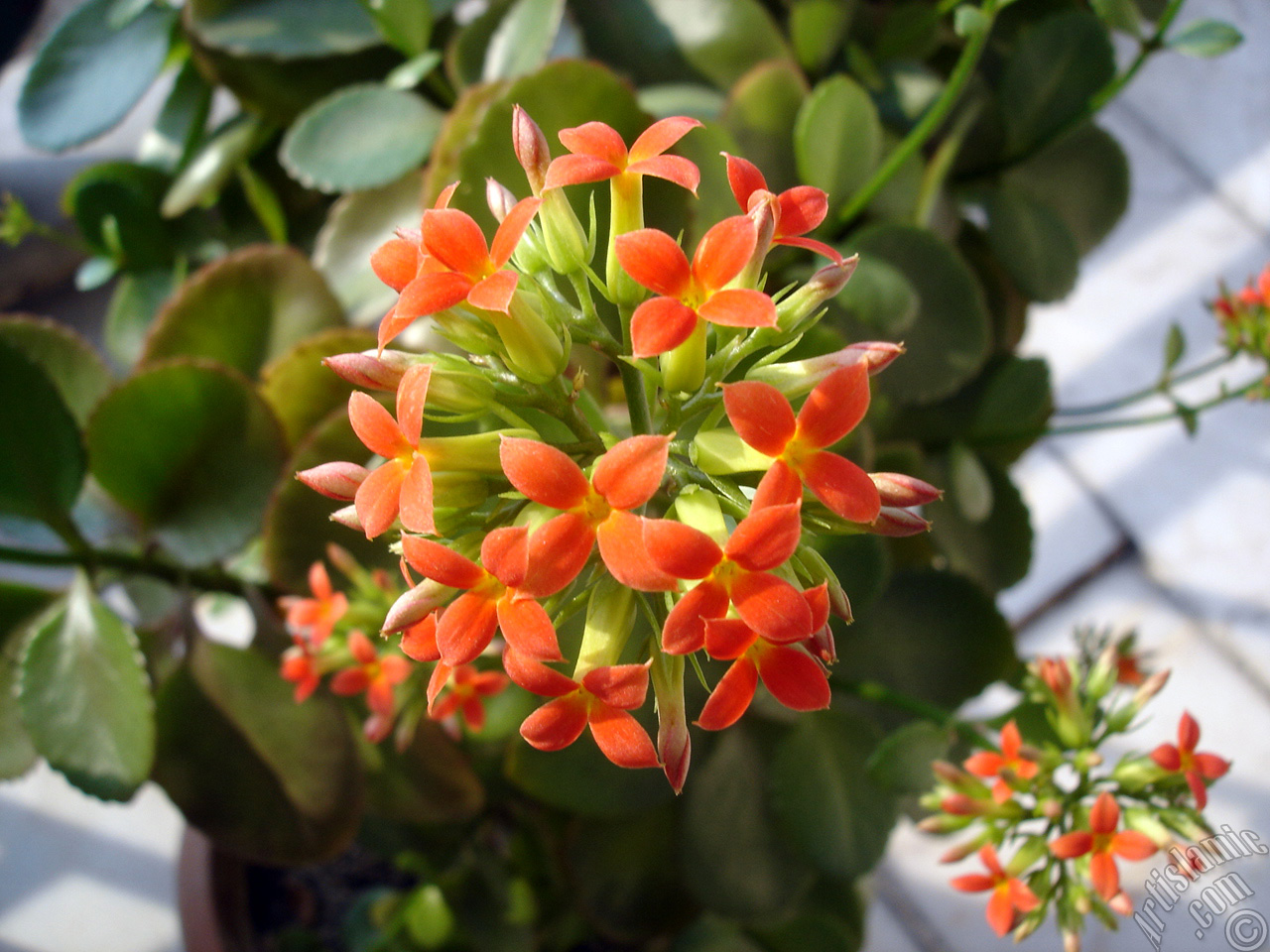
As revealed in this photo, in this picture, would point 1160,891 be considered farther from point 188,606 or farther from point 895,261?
point 188,606

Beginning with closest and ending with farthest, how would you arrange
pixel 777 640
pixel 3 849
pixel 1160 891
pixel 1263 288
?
1. pixel 777 640
2. pixel 1160 891
3. pixel 1263 288
4. pixel 3 849

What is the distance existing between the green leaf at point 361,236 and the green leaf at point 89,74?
16 cm

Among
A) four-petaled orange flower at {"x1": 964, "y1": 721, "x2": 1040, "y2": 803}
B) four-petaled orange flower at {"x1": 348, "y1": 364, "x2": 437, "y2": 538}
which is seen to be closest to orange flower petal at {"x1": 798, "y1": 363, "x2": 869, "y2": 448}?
four-petaled orange flower at {"x1": 348, "y1": 364, "x2": 437, "y2": 538}

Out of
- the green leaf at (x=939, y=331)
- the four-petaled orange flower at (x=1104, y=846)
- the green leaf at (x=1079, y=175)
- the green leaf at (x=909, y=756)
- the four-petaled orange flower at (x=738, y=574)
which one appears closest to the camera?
the four-petaled orange flower at (x=738, y=574)

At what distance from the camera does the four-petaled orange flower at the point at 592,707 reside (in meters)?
0.28

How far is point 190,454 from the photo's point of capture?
546mm

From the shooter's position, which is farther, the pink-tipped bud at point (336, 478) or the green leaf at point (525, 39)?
the green leaf at point (525, 39)

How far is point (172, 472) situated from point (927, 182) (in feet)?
1.63

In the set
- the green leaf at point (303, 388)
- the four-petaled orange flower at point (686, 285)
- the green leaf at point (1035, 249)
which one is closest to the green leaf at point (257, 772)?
the green leaf at point (303, 388)

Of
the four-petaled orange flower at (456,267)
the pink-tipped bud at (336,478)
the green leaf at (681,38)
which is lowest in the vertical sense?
the pink-tipped bud at (336,478)

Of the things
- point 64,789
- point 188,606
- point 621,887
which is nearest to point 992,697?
point 621,887

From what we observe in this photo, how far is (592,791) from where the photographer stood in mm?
578

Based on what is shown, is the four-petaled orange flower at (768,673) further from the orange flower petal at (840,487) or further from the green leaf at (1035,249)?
the green leaf at (1035,249)

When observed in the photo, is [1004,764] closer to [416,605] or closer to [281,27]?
[416,605]
